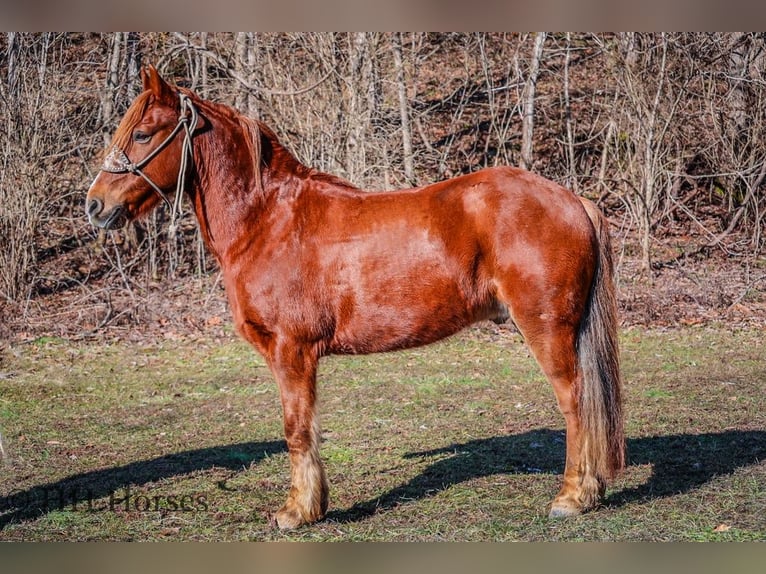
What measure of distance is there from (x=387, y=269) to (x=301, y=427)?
102 cm

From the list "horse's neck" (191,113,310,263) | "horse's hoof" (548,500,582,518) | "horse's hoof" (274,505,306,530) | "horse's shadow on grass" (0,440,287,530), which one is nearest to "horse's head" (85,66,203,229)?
"horse's neck" (191,113,310,263)

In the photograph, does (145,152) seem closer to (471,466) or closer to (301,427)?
(301,427)

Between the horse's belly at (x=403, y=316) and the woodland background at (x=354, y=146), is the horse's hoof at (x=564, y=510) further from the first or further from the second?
the woodland background at (x=354, y=146)

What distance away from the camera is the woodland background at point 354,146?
1073cm

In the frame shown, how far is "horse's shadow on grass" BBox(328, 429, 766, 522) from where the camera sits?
4816 millimetres

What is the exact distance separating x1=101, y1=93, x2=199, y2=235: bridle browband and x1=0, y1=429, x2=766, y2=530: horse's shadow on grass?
2.05 m

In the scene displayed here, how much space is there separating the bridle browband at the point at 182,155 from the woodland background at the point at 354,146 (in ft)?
18.4

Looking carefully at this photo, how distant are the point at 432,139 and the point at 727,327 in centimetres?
558

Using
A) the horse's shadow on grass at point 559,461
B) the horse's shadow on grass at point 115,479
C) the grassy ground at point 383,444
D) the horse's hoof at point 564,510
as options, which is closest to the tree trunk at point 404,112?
the grassy ground at point 383,444

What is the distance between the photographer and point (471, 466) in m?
5.47

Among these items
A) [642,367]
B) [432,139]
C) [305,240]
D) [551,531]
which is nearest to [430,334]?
[305,240]

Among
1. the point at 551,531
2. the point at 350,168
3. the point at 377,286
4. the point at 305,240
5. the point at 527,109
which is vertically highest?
the point at 527,109

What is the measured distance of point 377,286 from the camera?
4.44 meters

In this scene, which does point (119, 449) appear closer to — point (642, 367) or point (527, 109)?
point (642, 367)
